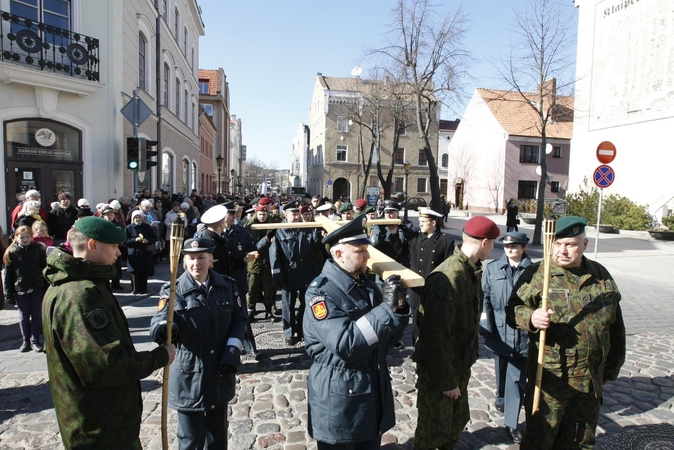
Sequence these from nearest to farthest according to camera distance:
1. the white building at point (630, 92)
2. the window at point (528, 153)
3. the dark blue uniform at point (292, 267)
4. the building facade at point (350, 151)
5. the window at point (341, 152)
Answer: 1. the dark blue uniform at point (292, 267)
2. the white building at point (630, 92)
3. the window at point (528, 153)
4. the building facade at point (350, 151)
5. the window at point (341, 152)

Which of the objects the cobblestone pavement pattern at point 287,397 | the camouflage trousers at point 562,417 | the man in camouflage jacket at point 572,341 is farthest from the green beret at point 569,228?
the cobblestone pavement pattern at point 287,397

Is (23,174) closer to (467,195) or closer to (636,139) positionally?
(636,139)

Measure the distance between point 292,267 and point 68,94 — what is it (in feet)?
33.1

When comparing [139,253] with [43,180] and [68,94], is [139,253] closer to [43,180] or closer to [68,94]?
[43,180]

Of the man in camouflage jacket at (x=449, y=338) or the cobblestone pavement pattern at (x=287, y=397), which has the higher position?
the man in camouflage jacket at (x=449, y=338)

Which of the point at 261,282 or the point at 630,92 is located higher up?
the point at 630,92

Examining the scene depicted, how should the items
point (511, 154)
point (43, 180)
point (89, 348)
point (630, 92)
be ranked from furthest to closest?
point (511, 154) → point (630, 92) → point (43, 180) → point (89, 348)

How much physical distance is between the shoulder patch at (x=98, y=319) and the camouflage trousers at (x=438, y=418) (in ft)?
6.79

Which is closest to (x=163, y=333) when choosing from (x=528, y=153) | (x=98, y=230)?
(x=98, y=230)

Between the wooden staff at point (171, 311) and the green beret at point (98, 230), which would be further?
the wooden staff at point (171, 311)

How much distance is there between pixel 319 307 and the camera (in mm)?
2615

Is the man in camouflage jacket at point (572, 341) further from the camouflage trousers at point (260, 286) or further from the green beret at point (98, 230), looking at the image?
the camouflage trousers at point (260, 286)

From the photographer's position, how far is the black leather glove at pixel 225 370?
121 inches

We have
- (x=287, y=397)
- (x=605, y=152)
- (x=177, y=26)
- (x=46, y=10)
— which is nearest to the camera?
(x=287, y=397)
